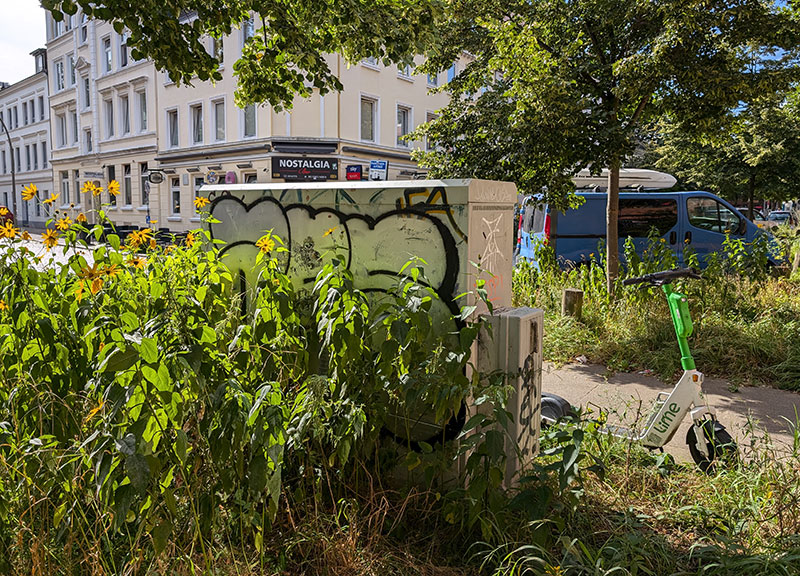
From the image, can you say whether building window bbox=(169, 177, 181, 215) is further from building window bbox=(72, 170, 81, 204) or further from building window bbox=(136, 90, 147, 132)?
building window bbox=(72, 170, 81, 204)

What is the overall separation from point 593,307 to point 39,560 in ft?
21.7

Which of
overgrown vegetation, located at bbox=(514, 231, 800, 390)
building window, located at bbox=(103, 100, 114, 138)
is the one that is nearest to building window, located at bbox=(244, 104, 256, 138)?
building window, located at bbox=(103, 100, 114, 138)

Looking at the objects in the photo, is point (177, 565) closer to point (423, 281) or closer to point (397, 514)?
point (397, 514)

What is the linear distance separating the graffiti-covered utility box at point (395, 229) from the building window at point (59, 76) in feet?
140

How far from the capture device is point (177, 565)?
215cm

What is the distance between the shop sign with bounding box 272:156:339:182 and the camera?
24.1 m

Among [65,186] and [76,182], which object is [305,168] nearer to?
[76,182]

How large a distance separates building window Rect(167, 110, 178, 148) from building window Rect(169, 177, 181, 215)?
5.47ft

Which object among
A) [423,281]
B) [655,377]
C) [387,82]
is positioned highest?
[387,82]

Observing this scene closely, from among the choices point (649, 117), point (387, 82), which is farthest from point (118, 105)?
point (649, 117)

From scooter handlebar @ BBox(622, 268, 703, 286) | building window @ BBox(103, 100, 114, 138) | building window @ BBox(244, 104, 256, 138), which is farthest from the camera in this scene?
building window @ BBox(103, 100, 114, 138)

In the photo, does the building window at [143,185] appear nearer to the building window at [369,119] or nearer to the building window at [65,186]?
the building window at [65,186]

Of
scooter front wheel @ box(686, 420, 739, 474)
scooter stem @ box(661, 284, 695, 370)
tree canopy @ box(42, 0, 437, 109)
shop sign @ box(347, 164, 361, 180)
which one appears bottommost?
scooter front wheel @ box(686, 420, 739, 474)

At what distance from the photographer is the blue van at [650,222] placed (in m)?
11.9
